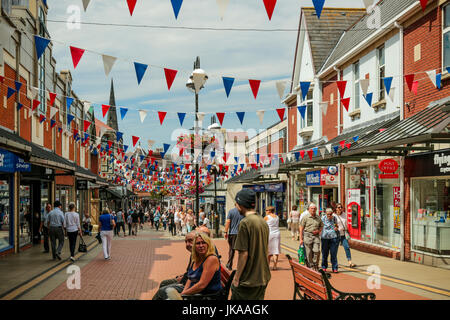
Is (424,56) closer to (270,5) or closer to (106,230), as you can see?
(270,5)

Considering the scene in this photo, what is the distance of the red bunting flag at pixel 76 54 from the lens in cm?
903

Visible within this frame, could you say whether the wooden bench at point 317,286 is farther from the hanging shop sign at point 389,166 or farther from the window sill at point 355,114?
the window sill at point 355,114

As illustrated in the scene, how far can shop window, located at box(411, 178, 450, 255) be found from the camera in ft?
41.6

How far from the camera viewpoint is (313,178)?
23.5m

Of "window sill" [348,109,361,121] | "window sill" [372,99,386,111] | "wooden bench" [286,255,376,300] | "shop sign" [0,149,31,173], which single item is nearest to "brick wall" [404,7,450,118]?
"window sill" [372,99,386,111]

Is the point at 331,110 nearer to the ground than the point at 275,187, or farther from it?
farther from it

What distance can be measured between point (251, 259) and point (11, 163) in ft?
38.0

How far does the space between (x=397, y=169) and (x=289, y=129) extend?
16.1 m

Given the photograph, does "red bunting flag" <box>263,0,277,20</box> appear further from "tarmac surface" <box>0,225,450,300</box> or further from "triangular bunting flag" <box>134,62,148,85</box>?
"tarmac surface" <box>0,225,450,300</box>

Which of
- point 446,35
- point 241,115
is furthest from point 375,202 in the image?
point 446,35

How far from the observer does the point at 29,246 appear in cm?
1834

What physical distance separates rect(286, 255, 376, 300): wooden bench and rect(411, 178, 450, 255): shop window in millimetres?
7333

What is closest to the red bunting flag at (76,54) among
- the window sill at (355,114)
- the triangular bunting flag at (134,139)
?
the triangular bunting flag at (134,139)

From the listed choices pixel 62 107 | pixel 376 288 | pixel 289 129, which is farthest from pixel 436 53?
pixel 62 107
